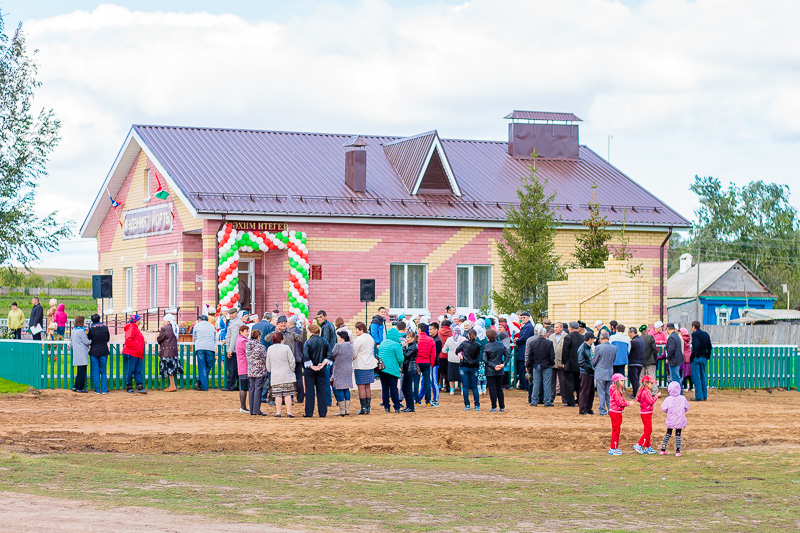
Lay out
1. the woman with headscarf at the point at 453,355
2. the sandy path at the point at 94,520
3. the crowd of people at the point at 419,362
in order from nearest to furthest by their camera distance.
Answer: the sandy path at the point at 94,520, the crowd of people at the point at 419,362, the woman with headscarf at the point at 453,355

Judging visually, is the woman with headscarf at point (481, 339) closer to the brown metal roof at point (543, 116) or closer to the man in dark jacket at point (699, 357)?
the man in dark jacket at point (699, 357)

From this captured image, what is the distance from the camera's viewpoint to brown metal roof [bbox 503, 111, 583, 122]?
3944 centimetres

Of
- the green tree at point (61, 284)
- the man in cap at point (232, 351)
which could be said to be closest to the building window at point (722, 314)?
the green tree at point (61, 284)

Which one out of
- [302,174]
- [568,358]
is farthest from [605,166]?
[568,358]

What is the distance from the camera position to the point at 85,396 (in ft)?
74.4

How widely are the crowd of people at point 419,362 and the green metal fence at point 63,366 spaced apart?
31 centimetres

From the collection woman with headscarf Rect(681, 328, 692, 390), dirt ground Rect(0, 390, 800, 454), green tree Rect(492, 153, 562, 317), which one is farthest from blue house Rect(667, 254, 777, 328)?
dirt ground Rect(0, 390, 800, 454)

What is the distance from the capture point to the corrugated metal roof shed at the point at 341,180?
31.8 meters

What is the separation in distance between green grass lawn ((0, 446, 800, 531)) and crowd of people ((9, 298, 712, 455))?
5.60 ft

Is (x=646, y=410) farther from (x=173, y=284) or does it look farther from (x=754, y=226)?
(x=754, y=226)

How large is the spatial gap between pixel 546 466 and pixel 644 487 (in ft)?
6.22

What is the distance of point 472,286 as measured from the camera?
3434cm

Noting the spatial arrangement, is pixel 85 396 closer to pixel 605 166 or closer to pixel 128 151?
pixel 128 151

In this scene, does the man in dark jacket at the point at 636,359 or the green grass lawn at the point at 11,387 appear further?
the green grass lawn at the point at 11,387
